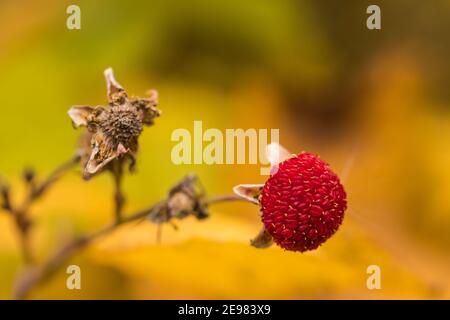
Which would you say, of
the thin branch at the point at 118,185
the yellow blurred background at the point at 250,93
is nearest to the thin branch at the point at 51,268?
the thin branch at the point at 118,185

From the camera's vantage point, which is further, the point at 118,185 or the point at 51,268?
the point at 51,268

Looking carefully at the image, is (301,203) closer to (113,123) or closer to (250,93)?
(113,123)

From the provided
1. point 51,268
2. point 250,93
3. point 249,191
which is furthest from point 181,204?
point 250,93

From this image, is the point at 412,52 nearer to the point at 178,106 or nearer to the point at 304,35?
the point at 304,35

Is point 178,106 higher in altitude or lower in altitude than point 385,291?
higher

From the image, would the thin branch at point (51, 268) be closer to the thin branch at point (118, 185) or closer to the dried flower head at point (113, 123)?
the thin branch at point (118, 185)

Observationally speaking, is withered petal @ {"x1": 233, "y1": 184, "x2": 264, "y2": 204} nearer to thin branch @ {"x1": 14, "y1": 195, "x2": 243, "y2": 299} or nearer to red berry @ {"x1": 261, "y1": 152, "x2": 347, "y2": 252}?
red berry @ {"x1": 261, "y1": 152, "x2": 347, "y2": 252}
